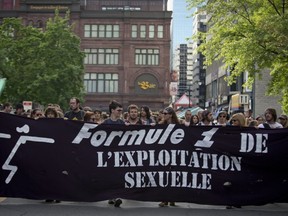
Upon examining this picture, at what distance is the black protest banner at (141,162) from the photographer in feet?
26.3

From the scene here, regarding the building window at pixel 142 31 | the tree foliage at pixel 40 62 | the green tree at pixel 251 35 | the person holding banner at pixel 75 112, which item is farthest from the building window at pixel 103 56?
the person holding banner at pixel 75 112

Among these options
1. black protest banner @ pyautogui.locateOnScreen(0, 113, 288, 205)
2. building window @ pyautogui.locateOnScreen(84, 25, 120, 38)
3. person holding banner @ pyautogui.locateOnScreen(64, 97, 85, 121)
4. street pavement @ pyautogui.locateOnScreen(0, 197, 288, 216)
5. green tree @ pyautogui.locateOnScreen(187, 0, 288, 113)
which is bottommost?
street pavement @ pyautogui.locateOnScreen(0, 197, 288, 216)

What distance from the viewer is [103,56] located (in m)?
68.8

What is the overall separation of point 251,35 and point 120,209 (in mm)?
11030

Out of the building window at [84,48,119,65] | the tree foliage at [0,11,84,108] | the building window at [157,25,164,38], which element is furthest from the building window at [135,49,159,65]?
the tree foliage at [0,11,84,108]

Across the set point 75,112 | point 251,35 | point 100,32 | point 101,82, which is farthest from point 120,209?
point 100,32

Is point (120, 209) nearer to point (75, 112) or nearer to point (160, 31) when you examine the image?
point (75, 112)

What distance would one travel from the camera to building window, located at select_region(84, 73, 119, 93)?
67919 millimetres

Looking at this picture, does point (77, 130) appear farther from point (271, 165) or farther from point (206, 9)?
point (206, 9)

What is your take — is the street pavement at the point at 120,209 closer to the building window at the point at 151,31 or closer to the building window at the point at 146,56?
the building window at the point at 146,56

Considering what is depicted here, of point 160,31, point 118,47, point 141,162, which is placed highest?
point 160,31

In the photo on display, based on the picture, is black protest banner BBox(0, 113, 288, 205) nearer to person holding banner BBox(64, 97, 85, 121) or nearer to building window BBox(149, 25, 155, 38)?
person holding banner BBox(64, 97, 85, 121)

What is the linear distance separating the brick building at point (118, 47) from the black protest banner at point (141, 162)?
58.7 metres

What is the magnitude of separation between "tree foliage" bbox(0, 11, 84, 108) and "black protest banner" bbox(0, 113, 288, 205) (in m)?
30.6
